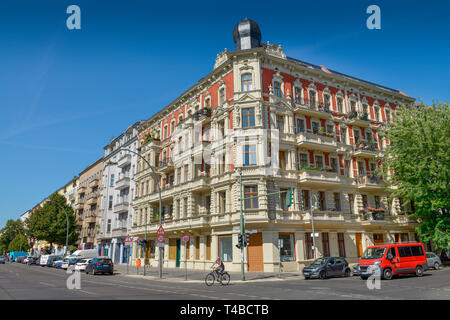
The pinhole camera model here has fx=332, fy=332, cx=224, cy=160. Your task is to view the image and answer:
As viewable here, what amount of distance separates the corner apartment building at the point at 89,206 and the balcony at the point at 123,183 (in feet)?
38.3

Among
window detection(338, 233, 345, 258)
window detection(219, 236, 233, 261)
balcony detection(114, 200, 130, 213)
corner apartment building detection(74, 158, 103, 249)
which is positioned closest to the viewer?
window detection(219, 236, 233, 261)

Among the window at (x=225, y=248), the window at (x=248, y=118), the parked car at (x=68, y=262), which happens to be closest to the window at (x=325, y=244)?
the window at (x=225, y=248)

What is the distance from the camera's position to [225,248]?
2934 centimetres

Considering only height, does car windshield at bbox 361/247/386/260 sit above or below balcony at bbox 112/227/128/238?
below

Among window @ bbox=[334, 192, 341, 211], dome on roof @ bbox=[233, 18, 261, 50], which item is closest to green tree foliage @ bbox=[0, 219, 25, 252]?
dome on roof @ bbox=[233, 18, 261, 50]

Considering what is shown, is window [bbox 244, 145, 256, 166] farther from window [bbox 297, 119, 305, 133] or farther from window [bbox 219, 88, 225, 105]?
window [bbox 219, 88, 225, 105]

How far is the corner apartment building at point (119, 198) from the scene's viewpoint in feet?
162

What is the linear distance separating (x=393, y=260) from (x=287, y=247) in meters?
9.52

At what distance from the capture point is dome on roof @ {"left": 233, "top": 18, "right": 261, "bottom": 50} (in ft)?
110

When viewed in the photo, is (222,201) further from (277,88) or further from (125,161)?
(125,161)

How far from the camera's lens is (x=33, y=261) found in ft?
185

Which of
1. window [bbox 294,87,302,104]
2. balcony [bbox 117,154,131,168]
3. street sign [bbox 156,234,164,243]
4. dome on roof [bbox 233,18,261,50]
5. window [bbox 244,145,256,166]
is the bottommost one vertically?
street sign [bbox 156,234,164,243]

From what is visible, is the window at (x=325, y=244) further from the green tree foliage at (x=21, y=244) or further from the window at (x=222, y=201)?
the green tree foliage at (x=21, y=244)

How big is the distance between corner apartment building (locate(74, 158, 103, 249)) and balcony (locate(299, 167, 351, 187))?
4334cm
